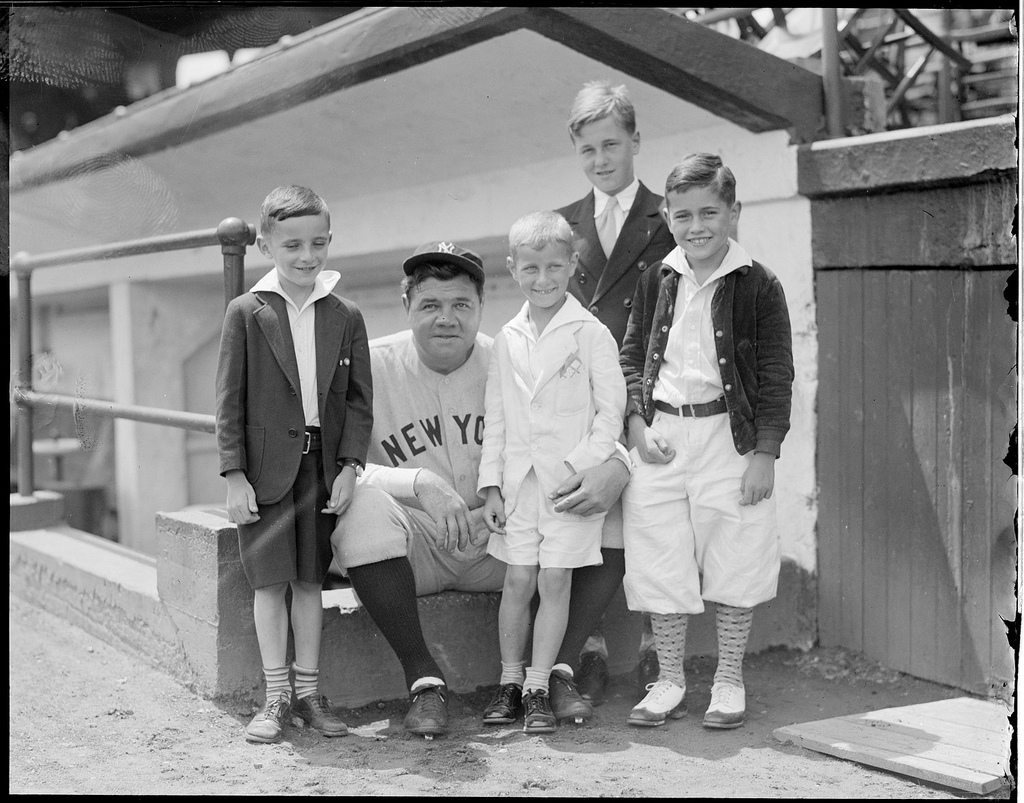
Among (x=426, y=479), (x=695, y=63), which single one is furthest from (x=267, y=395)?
(x=695, y=63)

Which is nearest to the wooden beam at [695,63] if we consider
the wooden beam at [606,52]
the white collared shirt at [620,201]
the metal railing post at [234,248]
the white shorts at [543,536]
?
the wooden beam at [606,52]

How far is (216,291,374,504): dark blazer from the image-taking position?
9.59 ft

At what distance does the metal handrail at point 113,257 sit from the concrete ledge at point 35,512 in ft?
0.30

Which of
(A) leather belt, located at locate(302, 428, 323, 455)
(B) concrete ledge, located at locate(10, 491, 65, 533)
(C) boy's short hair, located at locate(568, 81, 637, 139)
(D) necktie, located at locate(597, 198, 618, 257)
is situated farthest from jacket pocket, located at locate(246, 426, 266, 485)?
(B) concrete ledge, located at locate(10, 491, 65, 533)

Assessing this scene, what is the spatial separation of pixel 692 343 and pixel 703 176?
0.46 m

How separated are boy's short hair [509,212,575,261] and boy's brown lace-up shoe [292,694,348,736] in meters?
1.37

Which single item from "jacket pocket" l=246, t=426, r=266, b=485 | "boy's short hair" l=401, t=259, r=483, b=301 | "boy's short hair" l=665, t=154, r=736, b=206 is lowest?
"jacket pocket" l=246, t=426, r=266, b=485

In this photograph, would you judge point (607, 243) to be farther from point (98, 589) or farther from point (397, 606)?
point (98, 589)

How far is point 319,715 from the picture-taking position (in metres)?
→ 3.03

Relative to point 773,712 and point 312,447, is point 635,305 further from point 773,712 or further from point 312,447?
point 773,712

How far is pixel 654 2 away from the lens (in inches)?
131

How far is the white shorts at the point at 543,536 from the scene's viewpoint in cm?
307

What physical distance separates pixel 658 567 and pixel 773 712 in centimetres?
62

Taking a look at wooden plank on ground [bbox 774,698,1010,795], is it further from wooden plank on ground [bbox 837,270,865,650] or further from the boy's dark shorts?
the boy's dark shorts
